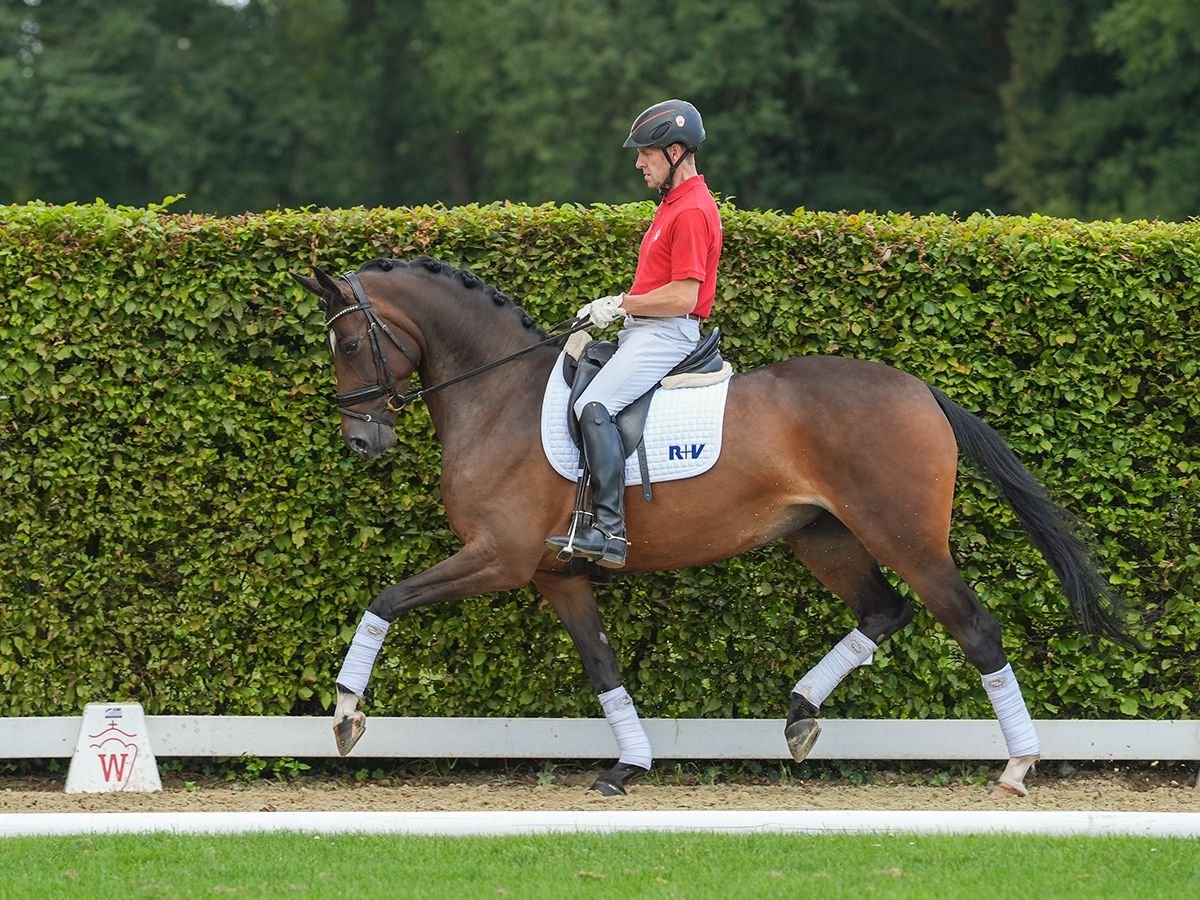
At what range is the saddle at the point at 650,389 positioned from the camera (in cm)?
685

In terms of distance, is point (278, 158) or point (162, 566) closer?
point (162, 566)

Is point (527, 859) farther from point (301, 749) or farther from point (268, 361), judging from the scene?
point (268, 361)

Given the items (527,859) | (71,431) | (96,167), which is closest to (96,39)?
(96,167)

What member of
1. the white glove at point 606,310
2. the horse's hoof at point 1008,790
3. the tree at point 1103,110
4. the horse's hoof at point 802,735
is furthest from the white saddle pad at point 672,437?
the tree at point 1103,110

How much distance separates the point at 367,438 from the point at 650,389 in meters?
1.37

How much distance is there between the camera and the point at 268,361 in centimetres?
775

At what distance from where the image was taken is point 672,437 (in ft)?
22.5

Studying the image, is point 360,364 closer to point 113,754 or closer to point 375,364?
point 375,364

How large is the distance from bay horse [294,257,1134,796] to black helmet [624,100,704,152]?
3.60ft

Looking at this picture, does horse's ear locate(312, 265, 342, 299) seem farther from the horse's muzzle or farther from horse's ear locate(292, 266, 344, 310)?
the horse's muzzle

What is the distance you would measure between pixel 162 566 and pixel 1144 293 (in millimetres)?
5436

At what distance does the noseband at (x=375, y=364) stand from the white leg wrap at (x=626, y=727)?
184 centimetres

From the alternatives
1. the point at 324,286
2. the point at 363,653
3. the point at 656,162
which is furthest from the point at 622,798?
the point at 656,162

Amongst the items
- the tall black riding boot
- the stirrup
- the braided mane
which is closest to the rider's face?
the braided mane
